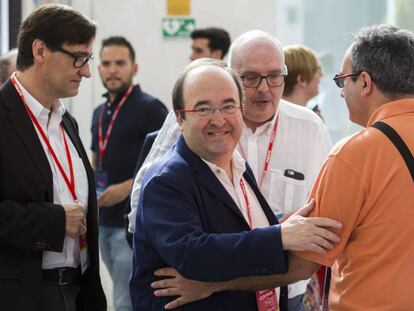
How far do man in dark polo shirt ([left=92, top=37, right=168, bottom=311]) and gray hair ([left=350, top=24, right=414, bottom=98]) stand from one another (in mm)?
3085

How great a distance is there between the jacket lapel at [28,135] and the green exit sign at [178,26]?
3.23m

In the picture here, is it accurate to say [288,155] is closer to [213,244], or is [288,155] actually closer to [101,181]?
[213,244]

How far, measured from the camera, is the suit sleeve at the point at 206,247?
2.16 m

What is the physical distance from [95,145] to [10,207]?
2747 mm

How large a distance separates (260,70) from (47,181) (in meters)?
0.91

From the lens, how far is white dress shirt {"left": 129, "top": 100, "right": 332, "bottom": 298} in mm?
3080

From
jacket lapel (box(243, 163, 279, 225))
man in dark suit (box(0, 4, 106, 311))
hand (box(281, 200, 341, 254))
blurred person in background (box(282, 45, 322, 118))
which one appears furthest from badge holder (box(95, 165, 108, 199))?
hand (box(281, 200, 341, 254))

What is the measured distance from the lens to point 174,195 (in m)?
2.26

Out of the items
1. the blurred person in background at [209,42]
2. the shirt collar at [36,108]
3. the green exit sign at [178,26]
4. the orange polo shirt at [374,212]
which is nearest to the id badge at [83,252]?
the shirt collar at [36,108]

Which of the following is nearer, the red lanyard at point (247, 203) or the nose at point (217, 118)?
the nose at point (217, 118)

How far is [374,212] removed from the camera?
6.89 feet

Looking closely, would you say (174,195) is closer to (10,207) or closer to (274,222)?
(274,222)

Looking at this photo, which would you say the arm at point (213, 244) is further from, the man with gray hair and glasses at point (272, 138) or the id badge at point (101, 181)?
the id badge at point (101, 181)

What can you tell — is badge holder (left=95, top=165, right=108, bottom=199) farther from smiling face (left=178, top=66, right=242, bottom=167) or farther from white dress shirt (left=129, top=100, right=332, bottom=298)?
smiling face (left=178, top=66, right=242, bottom=167)
